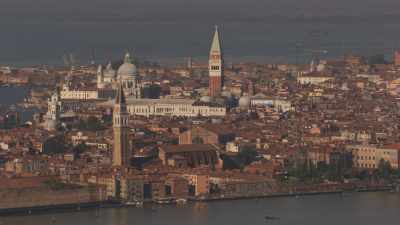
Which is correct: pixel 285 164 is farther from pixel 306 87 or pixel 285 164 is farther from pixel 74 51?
pixel 74 51

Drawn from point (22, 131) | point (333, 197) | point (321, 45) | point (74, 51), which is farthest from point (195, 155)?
point (74, 51)

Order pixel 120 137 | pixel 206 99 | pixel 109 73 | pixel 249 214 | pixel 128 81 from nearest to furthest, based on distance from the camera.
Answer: pixel 249 214
pixel 120 137
pixel 206 99
pixel 128 81
pixel 109 73

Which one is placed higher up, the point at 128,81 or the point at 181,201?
the point at 128,81

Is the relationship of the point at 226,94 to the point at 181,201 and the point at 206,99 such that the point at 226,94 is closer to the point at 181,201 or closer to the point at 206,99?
the point at 206,99

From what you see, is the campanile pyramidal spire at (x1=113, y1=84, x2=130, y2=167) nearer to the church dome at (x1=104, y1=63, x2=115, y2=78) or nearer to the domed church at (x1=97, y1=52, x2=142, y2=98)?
the domed church at (x1=97, y1=52, x2=142, y2=98)

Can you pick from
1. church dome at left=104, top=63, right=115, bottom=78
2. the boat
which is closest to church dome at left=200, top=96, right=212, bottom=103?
church dome at left=104, top=63, right=115, bottom=78

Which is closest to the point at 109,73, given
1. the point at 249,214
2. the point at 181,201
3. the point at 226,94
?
the point at 226,94
